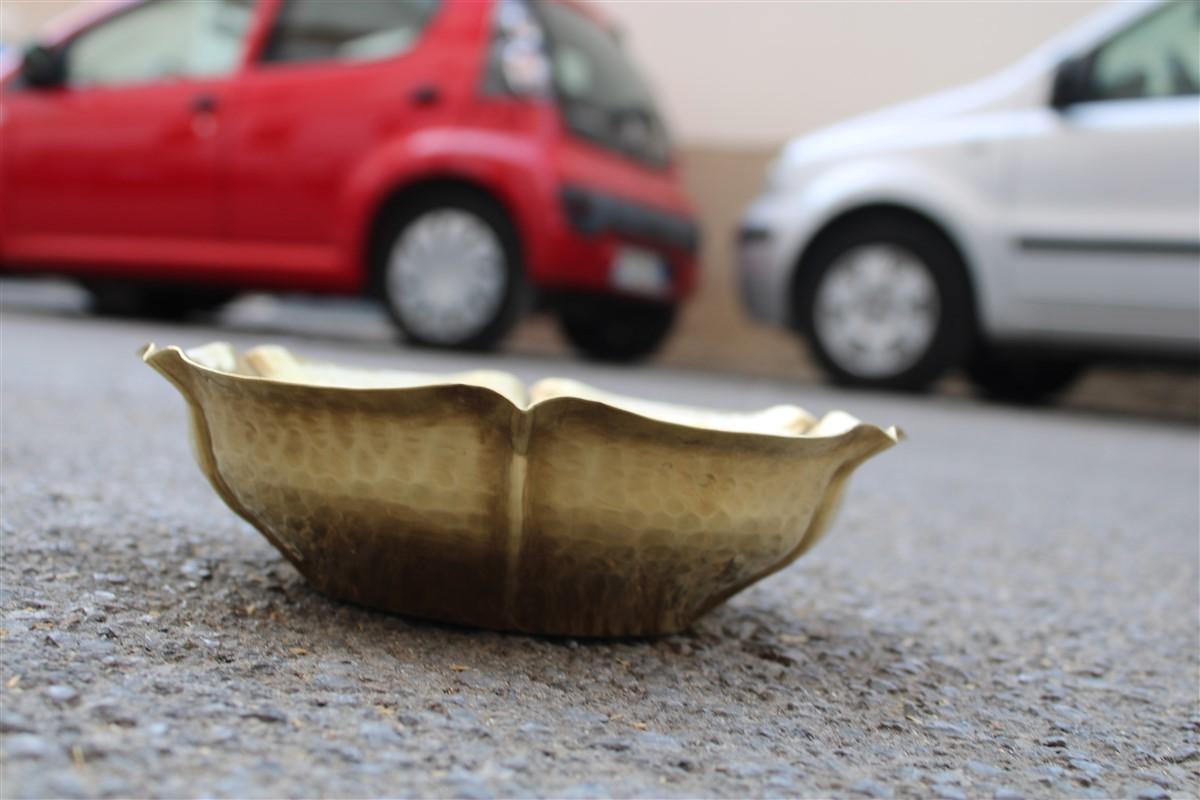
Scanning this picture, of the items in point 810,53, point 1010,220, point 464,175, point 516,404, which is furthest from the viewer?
point 810,53

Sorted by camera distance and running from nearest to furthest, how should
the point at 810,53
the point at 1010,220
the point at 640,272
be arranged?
1. the point at 1010,220
2. the point at 640,272
3. the point at 810,53

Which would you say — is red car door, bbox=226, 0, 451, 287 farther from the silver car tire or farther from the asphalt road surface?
the asphalt road surface

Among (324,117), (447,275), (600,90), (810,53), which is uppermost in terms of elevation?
(810,53)

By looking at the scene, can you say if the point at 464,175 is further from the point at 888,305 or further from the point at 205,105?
the point at 888,305

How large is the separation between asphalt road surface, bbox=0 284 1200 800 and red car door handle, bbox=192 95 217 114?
3.25 metres

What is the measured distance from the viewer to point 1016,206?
452 centimetres

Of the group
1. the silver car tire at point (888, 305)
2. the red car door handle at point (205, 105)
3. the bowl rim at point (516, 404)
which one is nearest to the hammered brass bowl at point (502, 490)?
the bowl rim at point (516, 404)

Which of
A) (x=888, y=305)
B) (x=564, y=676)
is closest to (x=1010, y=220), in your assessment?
(x=888, y=305)

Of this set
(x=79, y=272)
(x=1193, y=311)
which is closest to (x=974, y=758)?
(x=1193, y=311)

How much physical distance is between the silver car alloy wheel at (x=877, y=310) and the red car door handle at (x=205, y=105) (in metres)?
2.48

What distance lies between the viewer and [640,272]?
5.12m

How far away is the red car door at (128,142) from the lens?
5098 millimetres

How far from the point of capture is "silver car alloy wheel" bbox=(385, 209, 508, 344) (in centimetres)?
485

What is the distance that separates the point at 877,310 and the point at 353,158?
2.08 meters
